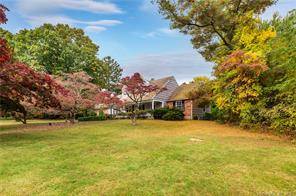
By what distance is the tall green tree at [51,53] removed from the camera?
29.7 meters

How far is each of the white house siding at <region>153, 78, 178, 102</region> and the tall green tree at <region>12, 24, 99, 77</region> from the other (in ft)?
30.2

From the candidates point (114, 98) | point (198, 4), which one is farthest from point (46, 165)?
point (198, 4)

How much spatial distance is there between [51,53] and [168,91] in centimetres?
1519

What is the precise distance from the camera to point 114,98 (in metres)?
22.0

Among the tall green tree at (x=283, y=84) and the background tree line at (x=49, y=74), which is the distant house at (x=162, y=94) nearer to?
the background tree line at (x=49, y=74)

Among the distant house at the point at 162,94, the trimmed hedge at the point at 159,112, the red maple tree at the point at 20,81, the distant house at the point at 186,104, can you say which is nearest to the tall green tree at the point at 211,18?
the distant house at the point at 186,104

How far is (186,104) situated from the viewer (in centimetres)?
2961

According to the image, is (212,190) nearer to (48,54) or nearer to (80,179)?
(80,179)

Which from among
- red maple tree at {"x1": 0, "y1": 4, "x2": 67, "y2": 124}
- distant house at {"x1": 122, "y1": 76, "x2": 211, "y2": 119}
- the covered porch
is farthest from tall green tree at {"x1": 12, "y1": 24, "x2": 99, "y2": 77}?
→ red maple tree at {"x1": 0, "y1": 4, "x2": 67, "y2": 124}

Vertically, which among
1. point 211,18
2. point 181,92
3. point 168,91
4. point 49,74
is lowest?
point 181,92

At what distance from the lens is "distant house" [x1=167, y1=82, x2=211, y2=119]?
28.8 metres

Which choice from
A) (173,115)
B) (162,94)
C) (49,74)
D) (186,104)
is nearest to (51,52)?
(49,74)

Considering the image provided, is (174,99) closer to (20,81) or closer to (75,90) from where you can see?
(75,90)

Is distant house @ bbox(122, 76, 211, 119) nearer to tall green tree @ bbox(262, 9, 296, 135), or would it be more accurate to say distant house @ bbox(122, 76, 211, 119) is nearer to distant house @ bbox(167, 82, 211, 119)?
distant house @ bbox(167, 82, 211, 119)
